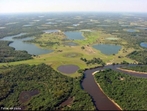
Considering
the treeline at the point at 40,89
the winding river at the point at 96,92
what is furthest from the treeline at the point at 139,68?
the treeline at the point at 40,89

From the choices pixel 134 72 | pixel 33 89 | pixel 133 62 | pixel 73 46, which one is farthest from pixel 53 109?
pixel 73 46

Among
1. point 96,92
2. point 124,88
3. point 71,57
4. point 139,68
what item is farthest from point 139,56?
point 96,92

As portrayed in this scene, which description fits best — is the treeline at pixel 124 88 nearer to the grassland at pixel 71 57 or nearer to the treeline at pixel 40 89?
the treeline at pixel 40 89

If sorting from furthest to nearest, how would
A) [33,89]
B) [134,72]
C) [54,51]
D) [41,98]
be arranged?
1. [54,51]
2. [134,72]
3. [33,89]
4. [41,98]

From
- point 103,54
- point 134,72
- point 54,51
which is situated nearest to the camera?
point 134,72

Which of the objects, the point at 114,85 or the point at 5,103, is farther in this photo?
the point at 114,85

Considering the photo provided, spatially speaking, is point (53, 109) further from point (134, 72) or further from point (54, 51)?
point (54, 51)

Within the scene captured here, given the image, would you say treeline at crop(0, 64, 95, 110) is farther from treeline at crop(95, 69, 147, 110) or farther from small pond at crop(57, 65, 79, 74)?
treeline at crop(95, 69, 147, 110)
